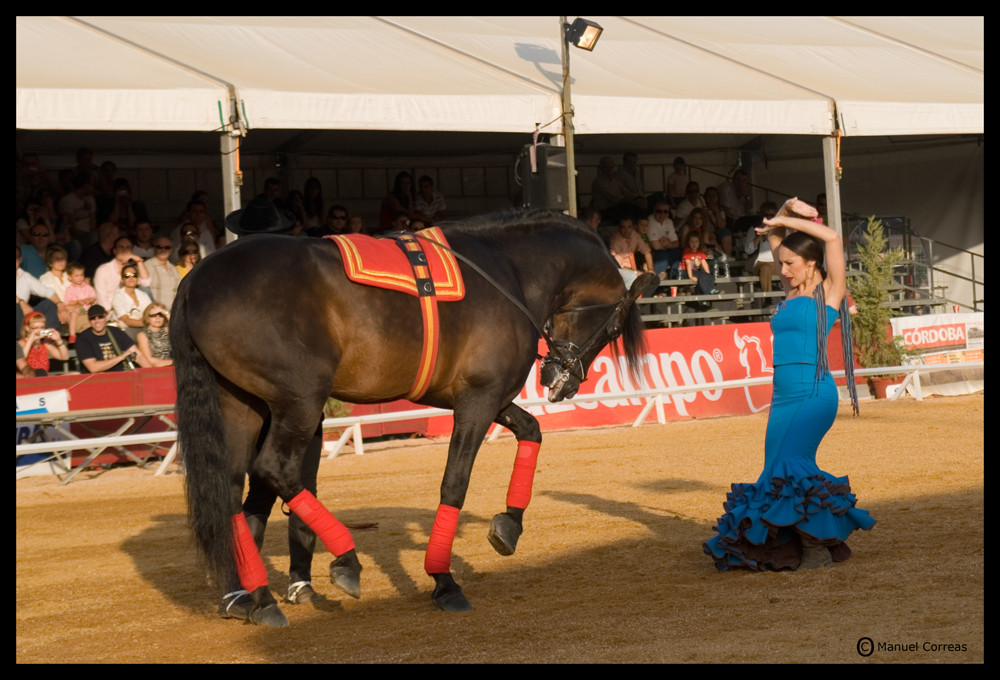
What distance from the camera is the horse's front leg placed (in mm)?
5336

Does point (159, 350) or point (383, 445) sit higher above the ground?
point (159, 350)

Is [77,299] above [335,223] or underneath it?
underneath

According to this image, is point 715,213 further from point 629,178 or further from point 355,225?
point 355,225

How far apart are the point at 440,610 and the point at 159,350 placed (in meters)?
7.92

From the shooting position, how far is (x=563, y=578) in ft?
19.1

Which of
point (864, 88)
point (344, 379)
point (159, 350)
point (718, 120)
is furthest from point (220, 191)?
point (344, 379)

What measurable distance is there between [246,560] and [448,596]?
3.27 feet

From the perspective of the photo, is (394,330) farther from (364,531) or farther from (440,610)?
(364,531)

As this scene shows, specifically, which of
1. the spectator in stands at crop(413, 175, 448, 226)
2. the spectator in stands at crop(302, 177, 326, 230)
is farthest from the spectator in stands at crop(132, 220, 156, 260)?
the spectator in stands at crop(413, 175, 448, 226)

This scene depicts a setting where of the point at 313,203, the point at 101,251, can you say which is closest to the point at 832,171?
the point at 313,203

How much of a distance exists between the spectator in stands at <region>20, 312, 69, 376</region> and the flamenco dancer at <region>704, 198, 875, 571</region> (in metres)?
8.49

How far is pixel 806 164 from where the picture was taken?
890 inches

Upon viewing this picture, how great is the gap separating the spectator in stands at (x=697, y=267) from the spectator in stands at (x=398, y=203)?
14.5 ft

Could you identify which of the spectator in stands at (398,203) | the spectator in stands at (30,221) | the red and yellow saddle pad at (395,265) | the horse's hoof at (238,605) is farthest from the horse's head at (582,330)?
the spectator in stands at (398,203)
